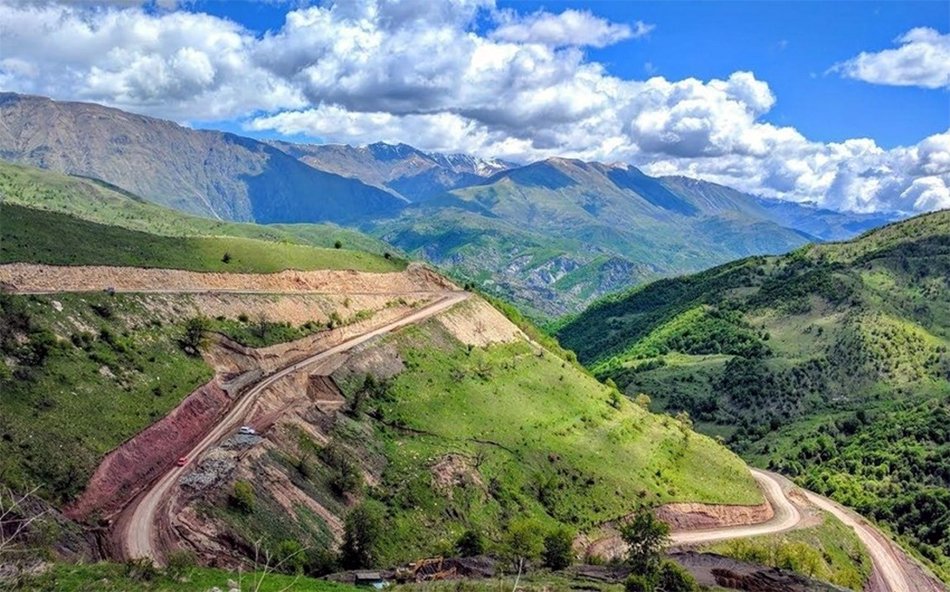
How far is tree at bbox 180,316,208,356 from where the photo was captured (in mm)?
87812

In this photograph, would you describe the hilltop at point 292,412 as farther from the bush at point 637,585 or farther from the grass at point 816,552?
the bush at point 637,585

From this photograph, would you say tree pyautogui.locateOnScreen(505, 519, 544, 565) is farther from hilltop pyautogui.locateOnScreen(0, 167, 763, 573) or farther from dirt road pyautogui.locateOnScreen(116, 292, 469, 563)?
dirt road pyautogui.locateOnScreen(116, 292, 469, 563)

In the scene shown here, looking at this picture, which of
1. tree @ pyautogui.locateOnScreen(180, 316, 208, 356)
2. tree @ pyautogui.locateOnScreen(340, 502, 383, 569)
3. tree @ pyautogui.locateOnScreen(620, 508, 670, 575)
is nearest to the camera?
tree @ pyautogui.locateOnScreen(340, 502, 383, 569)

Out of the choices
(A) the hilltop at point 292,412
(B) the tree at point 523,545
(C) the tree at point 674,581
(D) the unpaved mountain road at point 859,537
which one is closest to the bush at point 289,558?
(A) the hilltop at point 292,412

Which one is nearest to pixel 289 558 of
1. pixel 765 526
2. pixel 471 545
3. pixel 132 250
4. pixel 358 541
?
pixel 358 541

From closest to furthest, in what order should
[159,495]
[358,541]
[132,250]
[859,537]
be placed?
1. [159,495]
2. [358,541]
3. [132,250]
4. [859,537]

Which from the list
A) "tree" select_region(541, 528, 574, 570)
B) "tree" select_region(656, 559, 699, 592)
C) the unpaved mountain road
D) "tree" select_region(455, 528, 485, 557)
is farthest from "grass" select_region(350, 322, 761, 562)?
"tree" select_region(656, 559, 699, 592)

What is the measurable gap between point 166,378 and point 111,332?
26.5ft

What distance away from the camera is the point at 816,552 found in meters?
110

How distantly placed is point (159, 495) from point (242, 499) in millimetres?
7213

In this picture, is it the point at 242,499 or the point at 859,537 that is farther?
the point at 859,537

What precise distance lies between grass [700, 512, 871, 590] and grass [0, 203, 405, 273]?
3423 inches

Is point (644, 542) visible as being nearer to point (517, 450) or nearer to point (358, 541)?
point (358, 541)

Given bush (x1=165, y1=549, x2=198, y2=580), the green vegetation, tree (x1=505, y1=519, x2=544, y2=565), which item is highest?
the green vegetation
